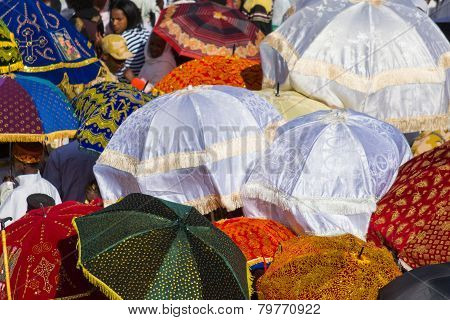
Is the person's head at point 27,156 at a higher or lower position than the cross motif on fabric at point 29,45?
lower

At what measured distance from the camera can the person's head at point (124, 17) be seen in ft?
33.1

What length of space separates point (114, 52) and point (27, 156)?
2.64 metres

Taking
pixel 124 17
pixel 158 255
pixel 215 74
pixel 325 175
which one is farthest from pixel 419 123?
pixel 124 17

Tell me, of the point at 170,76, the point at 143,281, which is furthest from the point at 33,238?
the point at 170,76

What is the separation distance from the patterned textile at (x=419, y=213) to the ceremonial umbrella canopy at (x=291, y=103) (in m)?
1.33

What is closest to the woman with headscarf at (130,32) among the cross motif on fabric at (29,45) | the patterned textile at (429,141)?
the cross motif on fabric at (29,45)

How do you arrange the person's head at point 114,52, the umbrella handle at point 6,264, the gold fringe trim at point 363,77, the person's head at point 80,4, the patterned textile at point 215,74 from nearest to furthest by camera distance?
1. the umbrella handle at point 6,264
2. the gold fringe trim at point 363,77
3. the patterned textile at point 215,74
4. the person's head at point 114,52
5. the person's head at point 80,4

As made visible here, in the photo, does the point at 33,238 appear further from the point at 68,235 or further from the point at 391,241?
the point at 391,241

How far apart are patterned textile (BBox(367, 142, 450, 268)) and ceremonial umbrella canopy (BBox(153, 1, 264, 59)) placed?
11.3ft

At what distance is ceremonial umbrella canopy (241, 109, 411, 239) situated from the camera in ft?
18.5

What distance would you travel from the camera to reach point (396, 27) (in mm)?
7262

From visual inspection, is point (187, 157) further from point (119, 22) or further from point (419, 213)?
point (119, 22)

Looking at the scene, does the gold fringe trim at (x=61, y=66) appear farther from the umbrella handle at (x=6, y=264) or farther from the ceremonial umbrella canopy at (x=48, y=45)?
the umbrella handle at (x=6, y=264)
